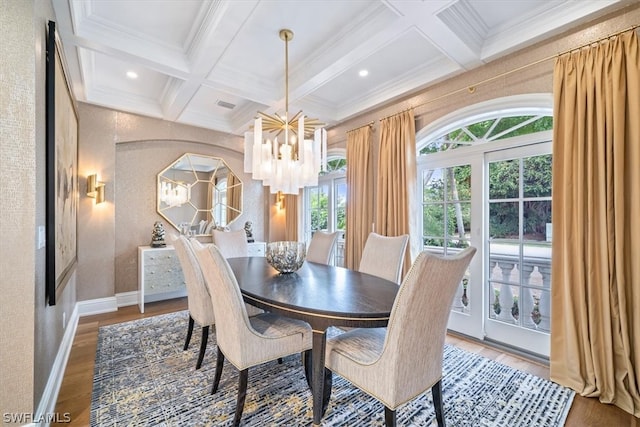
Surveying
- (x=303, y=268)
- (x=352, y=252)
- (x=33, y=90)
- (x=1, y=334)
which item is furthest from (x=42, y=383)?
(x=352, y=252)

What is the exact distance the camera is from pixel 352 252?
3861mm

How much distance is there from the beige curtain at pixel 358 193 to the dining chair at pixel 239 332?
2043 millimetres

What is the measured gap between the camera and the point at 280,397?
188 cm

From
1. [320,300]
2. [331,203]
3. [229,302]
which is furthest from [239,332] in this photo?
[331,203]

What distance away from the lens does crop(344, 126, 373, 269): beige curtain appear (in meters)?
3.70

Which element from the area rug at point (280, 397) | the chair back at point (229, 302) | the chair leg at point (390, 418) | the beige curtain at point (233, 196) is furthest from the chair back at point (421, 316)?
the beige curtain at point (233, 196)

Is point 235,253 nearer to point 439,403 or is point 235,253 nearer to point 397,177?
point 397,177

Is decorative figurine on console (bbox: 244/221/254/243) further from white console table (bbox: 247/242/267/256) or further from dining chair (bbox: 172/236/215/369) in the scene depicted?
dining chair (bbox: 172/236/215/369)

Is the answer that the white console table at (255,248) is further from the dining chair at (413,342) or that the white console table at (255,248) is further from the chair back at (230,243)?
the dining chair at (413,342)

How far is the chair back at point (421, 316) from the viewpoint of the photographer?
124cm

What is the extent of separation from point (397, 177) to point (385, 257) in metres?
1.12

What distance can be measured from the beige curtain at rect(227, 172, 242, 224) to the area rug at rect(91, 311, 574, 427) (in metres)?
2.80

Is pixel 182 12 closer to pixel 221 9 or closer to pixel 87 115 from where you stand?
pixel 221 9

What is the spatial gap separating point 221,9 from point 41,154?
4.83 feet
